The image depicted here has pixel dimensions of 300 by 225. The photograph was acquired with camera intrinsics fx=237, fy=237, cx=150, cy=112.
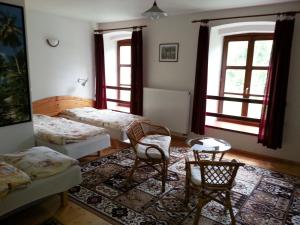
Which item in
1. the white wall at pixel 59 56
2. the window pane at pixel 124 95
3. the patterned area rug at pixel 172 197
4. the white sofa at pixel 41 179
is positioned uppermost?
the white wall at pixel 59 56

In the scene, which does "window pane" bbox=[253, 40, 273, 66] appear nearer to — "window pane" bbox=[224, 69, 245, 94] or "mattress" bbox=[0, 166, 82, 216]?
"window pane" bbox=[224, 69, 245, 94]

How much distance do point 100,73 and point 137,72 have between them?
1.09 m

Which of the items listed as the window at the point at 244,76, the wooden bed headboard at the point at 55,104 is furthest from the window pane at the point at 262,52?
the wooden bed headboard at the point at 55,104

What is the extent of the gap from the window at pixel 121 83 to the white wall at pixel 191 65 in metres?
0.70

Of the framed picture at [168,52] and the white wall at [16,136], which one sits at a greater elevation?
the framed picture at [168,52]

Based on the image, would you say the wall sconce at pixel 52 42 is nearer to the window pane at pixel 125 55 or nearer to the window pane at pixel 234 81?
the window pane at pixel 125 55

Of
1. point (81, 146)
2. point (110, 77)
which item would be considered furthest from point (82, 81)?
point (81, 146)

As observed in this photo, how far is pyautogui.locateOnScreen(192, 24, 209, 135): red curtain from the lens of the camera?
13.4 feet

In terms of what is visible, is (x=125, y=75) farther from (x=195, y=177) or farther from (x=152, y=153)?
(x=195, y=177)

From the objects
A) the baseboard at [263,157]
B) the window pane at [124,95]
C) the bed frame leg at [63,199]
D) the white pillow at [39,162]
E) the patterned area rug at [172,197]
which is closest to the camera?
the white pillow at [39,162]

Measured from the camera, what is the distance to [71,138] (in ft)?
10.7

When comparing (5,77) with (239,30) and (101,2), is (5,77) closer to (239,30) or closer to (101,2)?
(101,2)

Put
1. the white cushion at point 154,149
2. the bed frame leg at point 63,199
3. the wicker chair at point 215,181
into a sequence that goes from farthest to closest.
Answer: the white cushion at point 154,149, the bed frame leg at point 63,199, the wicker chair at point 215,181

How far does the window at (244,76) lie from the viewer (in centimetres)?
414
